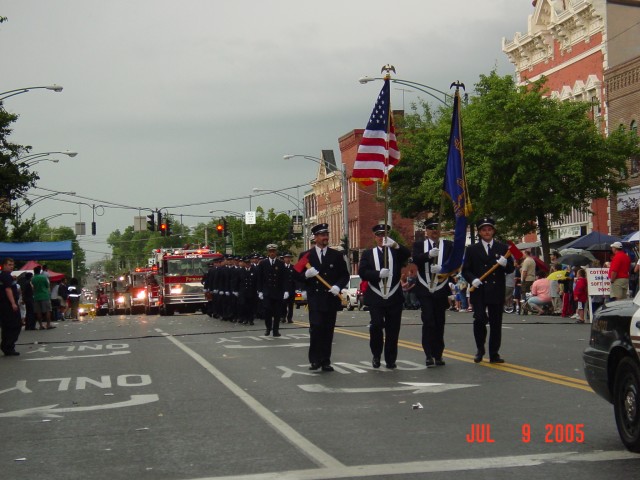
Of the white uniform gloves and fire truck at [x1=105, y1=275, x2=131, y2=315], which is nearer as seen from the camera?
the white uniform gloves

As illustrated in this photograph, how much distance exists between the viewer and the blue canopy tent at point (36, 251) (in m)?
36.7

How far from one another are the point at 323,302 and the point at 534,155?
24316 millimetres

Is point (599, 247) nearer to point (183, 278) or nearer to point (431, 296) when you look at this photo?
point (183, 278)

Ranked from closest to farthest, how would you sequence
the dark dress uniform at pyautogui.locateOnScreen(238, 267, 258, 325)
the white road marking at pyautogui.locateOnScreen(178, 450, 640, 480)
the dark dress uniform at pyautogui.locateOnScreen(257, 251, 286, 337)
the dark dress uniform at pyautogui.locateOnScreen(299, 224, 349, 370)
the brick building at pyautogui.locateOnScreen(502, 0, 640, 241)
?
the white road marking at pyautogui.locateOnScreen(178, 450, 640, 480) < the dark dress uniform at pyautogui.locateOnScreen(299, 224, 349, 370) < the dark dress uniform at pyautogui.locateOnScreen(257, 251, 286, 337) < the dark dress uniform at pyautogui.locateOnScreen(238, 267, 258, 325) < the brick building at pyautogui.locateOnScreen(502, 0, 640, 241)

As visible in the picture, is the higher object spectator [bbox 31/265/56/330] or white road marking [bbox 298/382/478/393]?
spectator [bbox 31/265/56/330]

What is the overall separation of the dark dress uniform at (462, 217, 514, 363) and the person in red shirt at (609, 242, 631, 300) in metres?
9.23

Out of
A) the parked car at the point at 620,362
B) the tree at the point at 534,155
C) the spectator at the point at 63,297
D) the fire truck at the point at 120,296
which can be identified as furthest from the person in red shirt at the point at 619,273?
the fire truck at the point at 120,296

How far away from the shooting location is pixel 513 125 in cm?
3859

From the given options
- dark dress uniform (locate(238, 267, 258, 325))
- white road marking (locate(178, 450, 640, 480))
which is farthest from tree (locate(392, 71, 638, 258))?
white road marking (locate(178, 450, 640, 480))

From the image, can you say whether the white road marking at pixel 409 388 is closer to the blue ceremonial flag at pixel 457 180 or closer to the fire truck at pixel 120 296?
the blue ceremonial flag at pixel 457 180

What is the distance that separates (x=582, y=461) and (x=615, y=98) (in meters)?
38.7

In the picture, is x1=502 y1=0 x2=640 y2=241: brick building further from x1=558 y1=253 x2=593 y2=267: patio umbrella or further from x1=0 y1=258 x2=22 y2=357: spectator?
x1=0 y1=258 x2=22 y2=357: spectator

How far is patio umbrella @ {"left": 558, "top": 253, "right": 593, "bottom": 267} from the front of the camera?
30750mm
